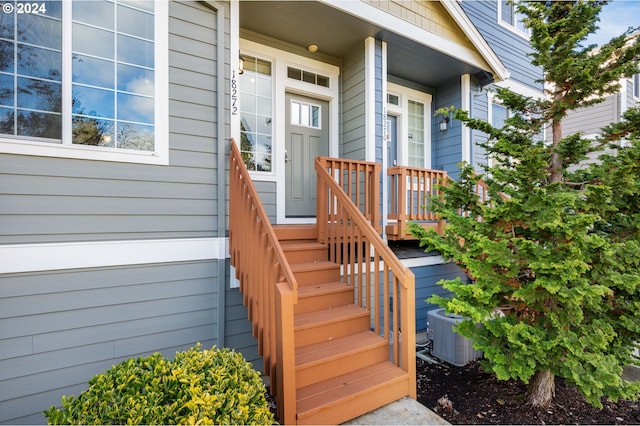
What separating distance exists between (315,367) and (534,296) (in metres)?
1.76

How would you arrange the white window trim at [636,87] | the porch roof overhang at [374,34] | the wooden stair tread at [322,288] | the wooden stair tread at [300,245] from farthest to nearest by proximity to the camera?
the white window trim at [636,87], the porch roof overhang at [374,34], the wooden stair tread at [300,245], the wooden stair tread at [322,288]

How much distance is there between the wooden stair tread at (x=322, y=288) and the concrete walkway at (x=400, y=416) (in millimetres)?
986

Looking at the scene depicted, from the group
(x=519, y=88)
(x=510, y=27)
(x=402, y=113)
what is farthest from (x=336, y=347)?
(x=510, y=27)

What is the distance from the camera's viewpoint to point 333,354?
233 centimetres

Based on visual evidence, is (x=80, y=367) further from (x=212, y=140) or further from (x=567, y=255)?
(x=567, y=255)

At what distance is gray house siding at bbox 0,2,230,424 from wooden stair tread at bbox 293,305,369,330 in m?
0.82

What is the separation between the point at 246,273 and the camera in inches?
102

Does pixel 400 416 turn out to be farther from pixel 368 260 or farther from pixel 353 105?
pixel 353 105

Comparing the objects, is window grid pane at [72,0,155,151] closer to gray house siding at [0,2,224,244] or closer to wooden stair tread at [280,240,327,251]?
gray house siding at [0,2,224,244]

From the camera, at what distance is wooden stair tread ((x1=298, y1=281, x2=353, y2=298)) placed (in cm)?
274

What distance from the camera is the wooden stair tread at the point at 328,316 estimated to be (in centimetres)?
250

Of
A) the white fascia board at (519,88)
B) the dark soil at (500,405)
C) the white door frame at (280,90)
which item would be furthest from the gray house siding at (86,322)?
the white fascia board at (519,88)

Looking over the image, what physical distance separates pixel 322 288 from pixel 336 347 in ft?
1.92

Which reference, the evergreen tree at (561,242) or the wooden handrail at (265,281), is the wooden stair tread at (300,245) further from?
the evergreen tree at (561,242)
